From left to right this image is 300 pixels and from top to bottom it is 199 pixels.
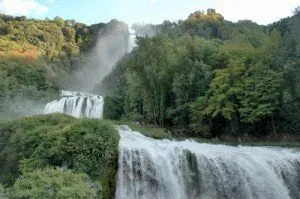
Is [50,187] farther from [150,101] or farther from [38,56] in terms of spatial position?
[38,56]

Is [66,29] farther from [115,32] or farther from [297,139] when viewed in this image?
[297,139]

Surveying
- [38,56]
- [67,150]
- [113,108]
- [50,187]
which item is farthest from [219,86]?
[38,56]

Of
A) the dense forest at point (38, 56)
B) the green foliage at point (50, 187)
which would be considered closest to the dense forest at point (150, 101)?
the green foliage at point (50, 187)

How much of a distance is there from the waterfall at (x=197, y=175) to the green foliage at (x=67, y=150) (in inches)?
41.9

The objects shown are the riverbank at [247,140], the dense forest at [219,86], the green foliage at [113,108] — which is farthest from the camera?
the green foliage at [113,108]

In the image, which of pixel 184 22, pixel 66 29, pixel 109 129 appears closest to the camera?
pixel 109 129

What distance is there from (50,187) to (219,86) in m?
23.6

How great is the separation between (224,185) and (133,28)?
296 feet

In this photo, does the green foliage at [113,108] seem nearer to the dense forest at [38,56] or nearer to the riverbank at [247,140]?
the dense forest at [38,56]

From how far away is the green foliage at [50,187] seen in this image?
13.4m

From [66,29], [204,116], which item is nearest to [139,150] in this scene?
[204,116]

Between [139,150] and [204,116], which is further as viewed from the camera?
[204,116]

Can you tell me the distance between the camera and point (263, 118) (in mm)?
34406

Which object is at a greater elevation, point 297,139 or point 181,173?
point 297,139
